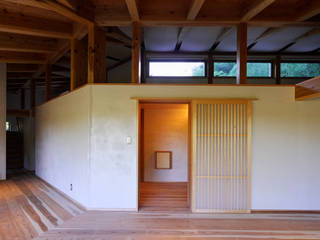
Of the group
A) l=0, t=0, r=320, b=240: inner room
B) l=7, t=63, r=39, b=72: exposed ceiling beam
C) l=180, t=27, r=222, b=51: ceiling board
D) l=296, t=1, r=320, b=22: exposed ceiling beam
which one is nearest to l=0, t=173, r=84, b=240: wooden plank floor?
l=0, t=0, r=320, b=240: inner room

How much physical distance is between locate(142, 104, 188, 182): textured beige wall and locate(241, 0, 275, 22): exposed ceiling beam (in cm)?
250

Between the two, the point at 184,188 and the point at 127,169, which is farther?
the point at 184,188

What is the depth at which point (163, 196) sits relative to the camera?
4199 millimetres

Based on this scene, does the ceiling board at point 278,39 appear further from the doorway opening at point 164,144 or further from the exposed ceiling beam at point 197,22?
the doorway opening at point 164,144

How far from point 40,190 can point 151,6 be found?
454 centimetres

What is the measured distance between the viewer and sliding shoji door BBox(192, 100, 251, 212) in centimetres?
340

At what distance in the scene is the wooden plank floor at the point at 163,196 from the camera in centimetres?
364

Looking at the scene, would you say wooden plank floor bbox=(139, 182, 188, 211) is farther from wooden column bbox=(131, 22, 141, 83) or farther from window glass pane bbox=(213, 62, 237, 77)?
window glass pane bbox=(213, 62, 237, 77)

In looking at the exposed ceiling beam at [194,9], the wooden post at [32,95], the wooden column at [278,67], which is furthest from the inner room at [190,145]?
the wooden post at [32,95]

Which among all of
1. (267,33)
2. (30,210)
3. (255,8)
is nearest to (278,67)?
(267,33)

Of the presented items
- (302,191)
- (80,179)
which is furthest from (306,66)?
(80,179)

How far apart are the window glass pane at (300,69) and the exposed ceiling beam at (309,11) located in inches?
95.9

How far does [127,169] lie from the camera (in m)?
3.42

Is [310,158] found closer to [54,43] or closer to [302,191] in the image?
[302,191]
